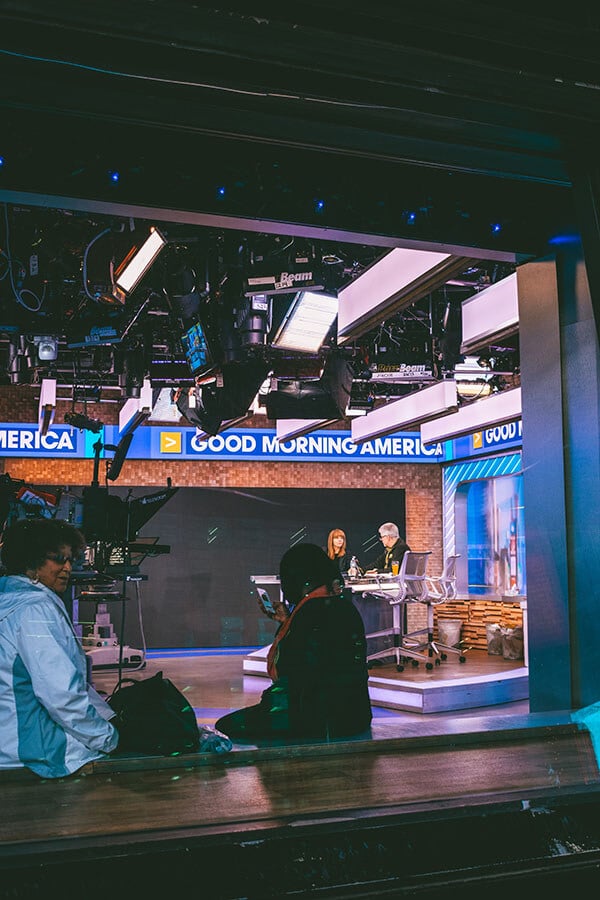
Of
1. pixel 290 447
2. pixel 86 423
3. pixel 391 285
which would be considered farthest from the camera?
pixel 290 447

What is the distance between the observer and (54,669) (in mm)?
2773

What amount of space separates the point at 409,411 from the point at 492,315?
13.3ft

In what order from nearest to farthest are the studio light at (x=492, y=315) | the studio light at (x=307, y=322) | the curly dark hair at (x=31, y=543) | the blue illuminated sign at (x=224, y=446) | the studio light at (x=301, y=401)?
the curly dark hair at (x=31, y=543)
the studio light at (x=492, y=315)
the studio light at (x=307, y=322)
the studio light at (x=301, y=401)
the blue illuminated sign at (x=224, y=446)

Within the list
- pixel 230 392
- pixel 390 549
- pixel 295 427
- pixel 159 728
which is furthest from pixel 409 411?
pixel 159 728

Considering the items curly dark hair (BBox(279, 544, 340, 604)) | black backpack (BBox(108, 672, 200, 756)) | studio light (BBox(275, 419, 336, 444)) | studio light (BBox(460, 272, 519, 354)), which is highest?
studio light (BBox(275, 419, 336, 444))

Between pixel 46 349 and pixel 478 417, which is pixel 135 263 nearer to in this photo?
pixel 46 349

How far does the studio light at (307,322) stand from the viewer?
20.6 feet

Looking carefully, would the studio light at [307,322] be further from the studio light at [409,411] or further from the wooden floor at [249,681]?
the wooden floor at [249,681]

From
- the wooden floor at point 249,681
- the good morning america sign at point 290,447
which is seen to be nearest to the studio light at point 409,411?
the good morning america sign at point 290,447

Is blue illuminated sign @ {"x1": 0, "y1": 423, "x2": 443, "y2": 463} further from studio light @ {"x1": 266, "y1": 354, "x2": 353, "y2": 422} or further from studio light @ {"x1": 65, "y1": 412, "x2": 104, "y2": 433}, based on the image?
studio light @ {"x1": 65, "y1": 412, "x2": 104, "y2": 433}

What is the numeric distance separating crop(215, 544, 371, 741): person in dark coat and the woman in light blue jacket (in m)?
0.85

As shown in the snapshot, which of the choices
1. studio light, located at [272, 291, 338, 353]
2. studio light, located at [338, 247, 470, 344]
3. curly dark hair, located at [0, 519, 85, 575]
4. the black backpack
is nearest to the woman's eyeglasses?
curly dark hair, located at [0, 519, 85, 575]

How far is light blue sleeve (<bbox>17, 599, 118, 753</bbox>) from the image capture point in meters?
2.77

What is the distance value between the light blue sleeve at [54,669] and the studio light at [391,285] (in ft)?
8.41
